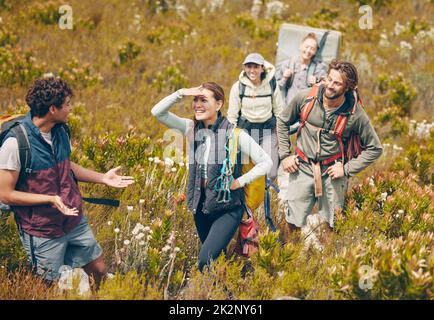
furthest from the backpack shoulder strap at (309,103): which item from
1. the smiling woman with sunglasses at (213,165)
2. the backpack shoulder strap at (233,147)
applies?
the backpack shoulder strap at (233,147)

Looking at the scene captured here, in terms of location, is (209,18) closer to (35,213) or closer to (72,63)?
(72,63)

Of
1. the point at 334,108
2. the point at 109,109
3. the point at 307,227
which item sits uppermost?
the point at 334,108

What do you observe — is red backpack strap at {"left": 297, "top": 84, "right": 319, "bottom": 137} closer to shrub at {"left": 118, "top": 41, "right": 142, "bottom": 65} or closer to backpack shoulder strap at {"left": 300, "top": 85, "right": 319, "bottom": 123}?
backpack shoulder strap at {"left": 300, "top": 85, "right": 319, "bottom": 123}

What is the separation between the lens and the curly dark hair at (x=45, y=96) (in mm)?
3504

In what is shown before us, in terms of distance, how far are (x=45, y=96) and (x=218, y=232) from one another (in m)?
1.57

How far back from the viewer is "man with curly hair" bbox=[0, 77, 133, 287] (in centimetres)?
341

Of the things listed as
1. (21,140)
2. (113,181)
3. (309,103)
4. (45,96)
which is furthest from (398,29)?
(21,140)

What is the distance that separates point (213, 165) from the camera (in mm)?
3918

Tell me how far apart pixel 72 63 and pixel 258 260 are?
6472mm

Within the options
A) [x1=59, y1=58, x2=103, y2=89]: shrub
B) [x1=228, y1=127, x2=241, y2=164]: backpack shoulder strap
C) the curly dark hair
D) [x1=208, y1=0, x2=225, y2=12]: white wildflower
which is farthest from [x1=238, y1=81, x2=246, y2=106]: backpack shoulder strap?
[x1=208, y1=0, x2=225, y2=12]: white wildflower

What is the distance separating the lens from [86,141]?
5492 millimetres

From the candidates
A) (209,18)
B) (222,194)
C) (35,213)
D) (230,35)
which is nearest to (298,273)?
(222,194)

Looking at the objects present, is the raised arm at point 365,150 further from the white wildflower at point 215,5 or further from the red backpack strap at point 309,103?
the white wildflower at point 215,5

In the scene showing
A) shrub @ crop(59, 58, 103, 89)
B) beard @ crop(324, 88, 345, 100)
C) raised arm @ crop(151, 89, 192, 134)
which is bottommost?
shrub @ crop(59, 58, 103, 89)
